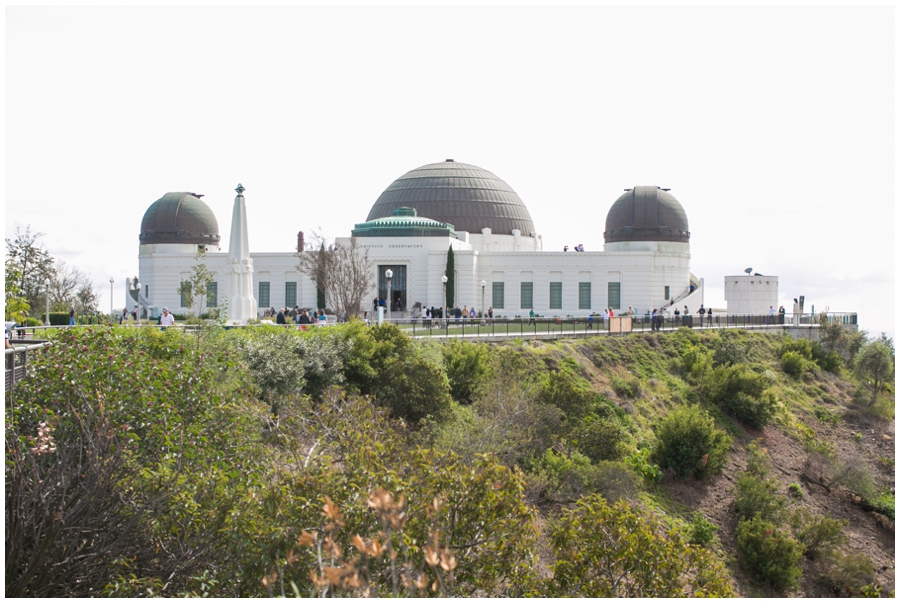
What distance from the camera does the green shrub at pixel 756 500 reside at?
22545mm

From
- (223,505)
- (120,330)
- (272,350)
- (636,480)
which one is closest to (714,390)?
(636,480)

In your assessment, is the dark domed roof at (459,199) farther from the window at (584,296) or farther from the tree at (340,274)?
the tree at (340,274)

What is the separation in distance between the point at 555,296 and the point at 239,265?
23.5 meters

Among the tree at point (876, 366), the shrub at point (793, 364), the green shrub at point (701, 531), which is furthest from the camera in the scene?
the shrub at point (793, 364)

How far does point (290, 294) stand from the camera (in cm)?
5153

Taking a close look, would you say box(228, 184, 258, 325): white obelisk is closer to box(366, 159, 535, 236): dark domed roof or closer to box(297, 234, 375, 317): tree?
box(297, 234, 375, 317): tree

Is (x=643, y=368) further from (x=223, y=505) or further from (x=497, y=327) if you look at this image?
(x=223, y=505)

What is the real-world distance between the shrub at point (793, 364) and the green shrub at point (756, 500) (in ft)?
56.8

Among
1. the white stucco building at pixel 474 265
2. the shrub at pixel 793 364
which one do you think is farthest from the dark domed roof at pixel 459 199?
the shrub at pixel 793 364

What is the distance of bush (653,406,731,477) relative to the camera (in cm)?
2480

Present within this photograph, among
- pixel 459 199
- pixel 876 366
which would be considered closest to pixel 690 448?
pixel 876 366

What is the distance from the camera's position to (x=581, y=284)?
51.1 m

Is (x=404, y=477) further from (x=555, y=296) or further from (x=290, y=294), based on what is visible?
(x=290, y=294)

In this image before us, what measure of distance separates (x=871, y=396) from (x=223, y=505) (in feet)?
113
